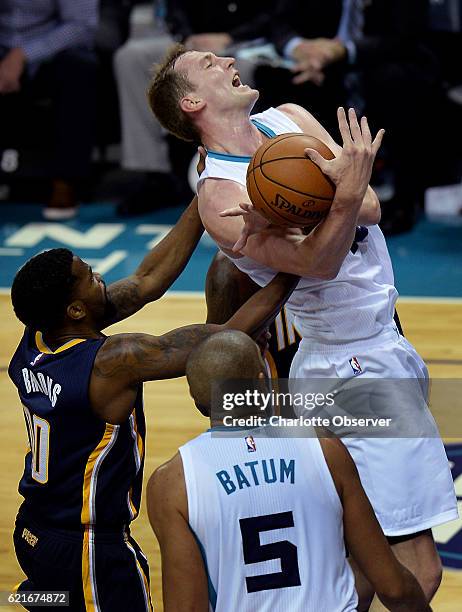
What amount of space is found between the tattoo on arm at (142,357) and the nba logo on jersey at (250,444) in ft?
1.95

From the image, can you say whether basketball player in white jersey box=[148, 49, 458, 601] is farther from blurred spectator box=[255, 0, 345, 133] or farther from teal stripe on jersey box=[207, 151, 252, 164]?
blurred spectator box=[255, 0, 345, 133]

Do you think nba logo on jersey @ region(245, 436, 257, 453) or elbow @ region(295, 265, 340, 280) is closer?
nba logo on jersey @ region(245, 436, 257, 453)

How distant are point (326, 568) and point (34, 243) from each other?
6.75m

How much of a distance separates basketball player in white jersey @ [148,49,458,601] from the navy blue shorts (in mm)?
804

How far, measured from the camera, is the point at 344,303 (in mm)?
4023

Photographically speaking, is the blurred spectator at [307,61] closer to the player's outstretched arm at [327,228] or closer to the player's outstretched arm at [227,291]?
the player's outstretched arm at [227,291]

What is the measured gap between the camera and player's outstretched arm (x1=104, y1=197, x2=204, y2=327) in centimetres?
441

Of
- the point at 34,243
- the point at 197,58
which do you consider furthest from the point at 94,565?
the point at 34,243

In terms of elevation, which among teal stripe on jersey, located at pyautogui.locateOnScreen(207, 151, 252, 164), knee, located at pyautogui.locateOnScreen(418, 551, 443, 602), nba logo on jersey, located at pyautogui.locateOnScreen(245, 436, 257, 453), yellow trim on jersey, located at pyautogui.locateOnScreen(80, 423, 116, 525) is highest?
teal stripe on jersey, located at pyautogui.locateOnScreen(207, 151, 252, 164)

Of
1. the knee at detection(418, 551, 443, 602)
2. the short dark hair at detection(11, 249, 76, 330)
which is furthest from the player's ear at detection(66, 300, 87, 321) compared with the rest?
the knee at detection(418, 551, 443, 602)

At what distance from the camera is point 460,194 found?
10016 millimetres

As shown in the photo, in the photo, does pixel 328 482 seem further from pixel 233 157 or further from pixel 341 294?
pixel 233 157

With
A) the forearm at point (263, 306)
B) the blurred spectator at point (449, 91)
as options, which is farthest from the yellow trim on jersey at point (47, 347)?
the blurred spectator at point (449, 91)

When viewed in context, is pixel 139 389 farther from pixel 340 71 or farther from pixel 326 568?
pixel 340 71
